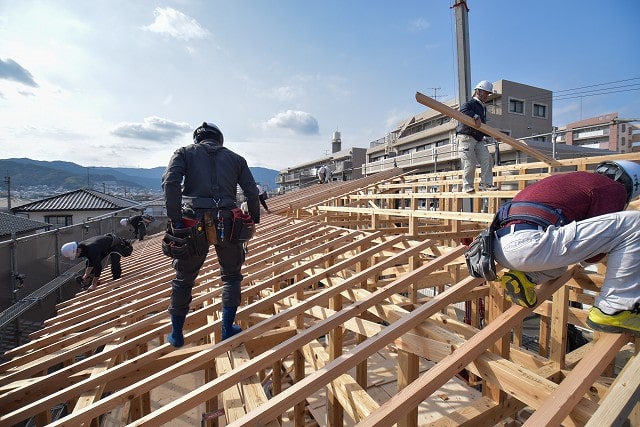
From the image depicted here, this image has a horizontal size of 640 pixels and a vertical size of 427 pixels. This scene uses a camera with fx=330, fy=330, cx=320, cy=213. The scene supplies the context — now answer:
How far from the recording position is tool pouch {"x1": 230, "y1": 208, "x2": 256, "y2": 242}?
2.66 metres

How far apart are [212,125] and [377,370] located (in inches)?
159

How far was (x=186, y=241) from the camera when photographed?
2.54 meters

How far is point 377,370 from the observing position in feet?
15.8

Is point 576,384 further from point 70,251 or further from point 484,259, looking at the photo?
point 70,251

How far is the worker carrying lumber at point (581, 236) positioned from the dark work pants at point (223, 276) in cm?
193

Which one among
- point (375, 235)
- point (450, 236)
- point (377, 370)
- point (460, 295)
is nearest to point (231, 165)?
point (460, 295)

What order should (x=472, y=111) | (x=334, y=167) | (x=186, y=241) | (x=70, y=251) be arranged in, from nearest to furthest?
1. (x=186, y=241)
2. (x=472, y=111)
3. (x=70, y=251)
4. (x=334, y=167)

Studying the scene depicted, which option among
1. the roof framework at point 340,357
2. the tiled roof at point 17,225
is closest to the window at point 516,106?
the roof framework at point 340,357

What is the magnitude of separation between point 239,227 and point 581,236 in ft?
7.32

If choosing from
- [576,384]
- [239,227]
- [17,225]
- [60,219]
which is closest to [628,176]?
[576,384]

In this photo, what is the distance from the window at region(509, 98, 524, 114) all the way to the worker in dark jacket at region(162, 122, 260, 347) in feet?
83.8

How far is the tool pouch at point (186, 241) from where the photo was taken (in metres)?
2.54

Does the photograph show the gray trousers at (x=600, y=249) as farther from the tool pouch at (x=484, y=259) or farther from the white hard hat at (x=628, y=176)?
the white hard hat at (x=628, y=176)

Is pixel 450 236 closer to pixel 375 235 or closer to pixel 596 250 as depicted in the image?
pixel 375 235
